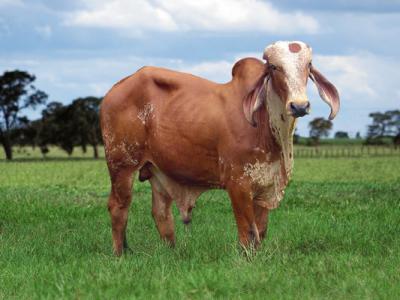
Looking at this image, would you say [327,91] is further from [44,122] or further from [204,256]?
[44,122]

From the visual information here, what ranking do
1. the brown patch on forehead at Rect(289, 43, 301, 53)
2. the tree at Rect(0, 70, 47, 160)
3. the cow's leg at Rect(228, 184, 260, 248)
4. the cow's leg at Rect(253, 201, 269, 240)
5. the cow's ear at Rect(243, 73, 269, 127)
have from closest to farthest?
the brown patch on forehead at Rect(289, 43, 301, 53) → the cow's ear at Rect(243, 73, 269, 127) → the cow's leg at Rect(228, 184, 260, 248) → the cow's leg at Rect(253, 201, 269, 240) → the tree at Rect(0, 70, 47, 160)

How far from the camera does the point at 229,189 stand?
7.28 meters

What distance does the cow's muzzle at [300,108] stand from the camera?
254 inches

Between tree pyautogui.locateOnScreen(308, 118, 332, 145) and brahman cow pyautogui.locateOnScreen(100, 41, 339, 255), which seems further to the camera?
tree pyautogui.locateOnScreen(308, 118, 332, 145)

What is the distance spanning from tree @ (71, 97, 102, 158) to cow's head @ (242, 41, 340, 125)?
60.4 metres

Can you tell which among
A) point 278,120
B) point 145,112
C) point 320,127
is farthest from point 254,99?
point 320,127

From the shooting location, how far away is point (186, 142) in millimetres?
7691

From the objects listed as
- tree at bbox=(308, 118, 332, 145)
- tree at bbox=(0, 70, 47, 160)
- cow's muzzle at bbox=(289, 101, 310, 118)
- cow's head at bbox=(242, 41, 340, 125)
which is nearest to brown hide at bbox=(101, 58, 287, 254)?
cow's head at bbox=(242, 41, 340, 125)

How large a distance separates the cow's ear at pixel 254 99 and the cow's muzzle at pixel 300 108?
Result: 2.09 ft

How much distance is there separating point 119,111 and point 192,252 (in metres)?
1.79

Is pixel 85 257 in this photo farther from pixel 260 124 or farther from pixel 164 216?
pixel 260 124

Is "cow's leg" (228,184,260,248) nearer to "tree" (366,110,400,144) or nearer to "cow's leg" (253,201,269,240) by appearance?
"cow's leg" (253,201,269,240)

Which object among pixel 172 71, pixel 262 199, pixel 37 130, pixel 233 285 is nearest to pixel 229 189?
pixel 262 199

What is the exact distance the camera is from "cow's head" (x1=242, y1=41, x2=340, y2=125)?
6.56 m
